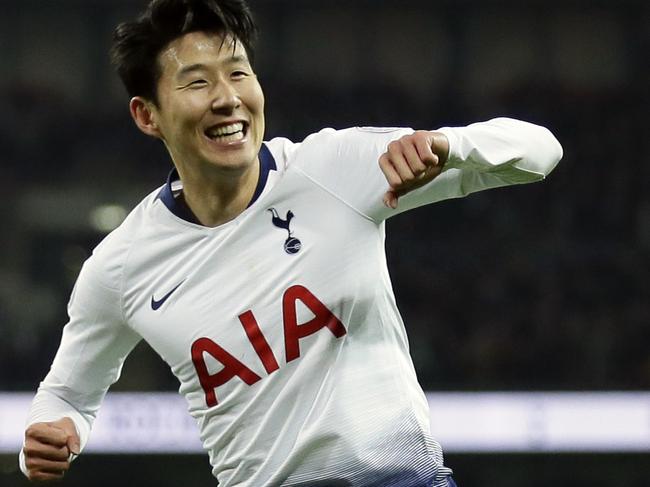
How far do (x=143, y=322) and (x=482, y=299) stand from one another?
3.97 metres

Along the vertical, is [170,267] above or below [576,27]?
below

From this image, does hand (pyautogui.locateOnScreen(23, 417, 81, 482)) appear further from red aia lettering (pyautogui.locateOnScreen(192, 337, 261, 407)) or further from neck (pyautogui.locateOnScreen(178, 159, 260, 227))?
neck (pyautogui.locateOnScreen(178, 159, 260, 227))

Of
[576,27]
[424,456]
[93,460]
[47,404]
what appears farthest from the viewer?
[576,27]

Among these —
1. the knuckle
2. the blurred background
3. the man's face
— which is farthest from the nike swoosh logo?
the blurred background

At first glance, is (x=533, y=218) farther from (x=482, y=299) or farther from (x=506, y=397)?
(x=506, y=397)

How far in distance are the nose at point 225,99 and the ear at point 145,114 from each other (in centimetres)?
22

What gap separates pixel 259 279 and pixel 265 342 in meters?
0.12

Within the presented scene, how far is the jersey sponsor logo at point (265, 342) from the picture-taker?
7.93 ft

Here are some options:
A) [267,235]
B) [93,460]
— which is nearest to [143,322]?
[267,235]

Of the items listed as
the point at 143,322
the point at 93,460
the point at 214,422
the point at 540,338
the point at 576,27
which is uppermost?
the point at 576,27

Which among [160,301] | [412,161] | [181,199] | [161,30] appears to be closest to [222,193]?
[181,199]

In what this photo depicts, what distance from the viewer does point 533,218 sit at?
6.45m

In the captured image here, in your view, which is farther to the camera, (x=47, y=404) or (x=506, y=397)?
(x=506, y=397)

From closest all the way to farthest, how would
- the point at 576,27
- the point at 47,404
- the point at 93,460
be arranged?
the point at 47,404 → the point at 93,460 → the point at 576,27
